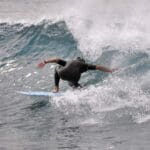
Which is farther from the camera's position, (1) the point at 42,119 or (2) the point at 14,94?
(2) the point at 14,94

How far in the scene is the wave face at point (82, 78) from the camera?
38.2 feet

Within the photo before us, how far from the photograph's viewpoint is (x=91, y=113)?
1319 centimetres

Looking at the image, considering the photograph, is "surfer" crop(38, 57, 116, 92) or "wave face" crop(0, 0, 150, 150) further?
"surfer" crop(38, 57, 116, 92)

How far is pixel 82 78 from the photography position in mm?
16578

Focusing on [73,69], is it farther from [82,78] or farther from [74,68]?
[82,78]

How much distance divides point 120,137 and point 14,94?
227 inches

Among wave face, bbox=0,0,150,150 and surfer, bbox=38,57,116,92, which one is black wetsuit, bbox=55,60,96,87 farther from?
wave face, bbox=0,0,150,150

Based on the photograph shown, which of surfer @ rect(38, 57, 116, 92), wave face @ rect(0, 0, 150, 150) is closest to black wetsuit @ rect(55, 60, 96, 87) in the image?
surfer @ rect(38, 57, 116, 92)

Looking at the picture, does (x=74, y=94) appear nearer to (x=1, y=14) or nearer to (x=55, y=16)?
(x=55, y=16)

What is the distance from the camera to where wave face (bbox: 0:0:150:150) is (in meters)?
11.6

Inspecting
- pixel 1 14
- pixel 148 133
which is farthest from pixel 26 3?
pixel 148 133

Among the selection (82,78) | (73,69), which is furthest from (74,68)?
(82,78)

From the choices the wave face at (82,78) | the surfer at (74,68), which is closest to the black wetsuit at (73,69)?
the surfer at (74,68)

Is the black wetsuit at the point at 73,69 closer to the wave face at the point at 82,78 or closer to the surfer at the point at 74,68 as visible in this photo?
the surfer at the point at 74,68
